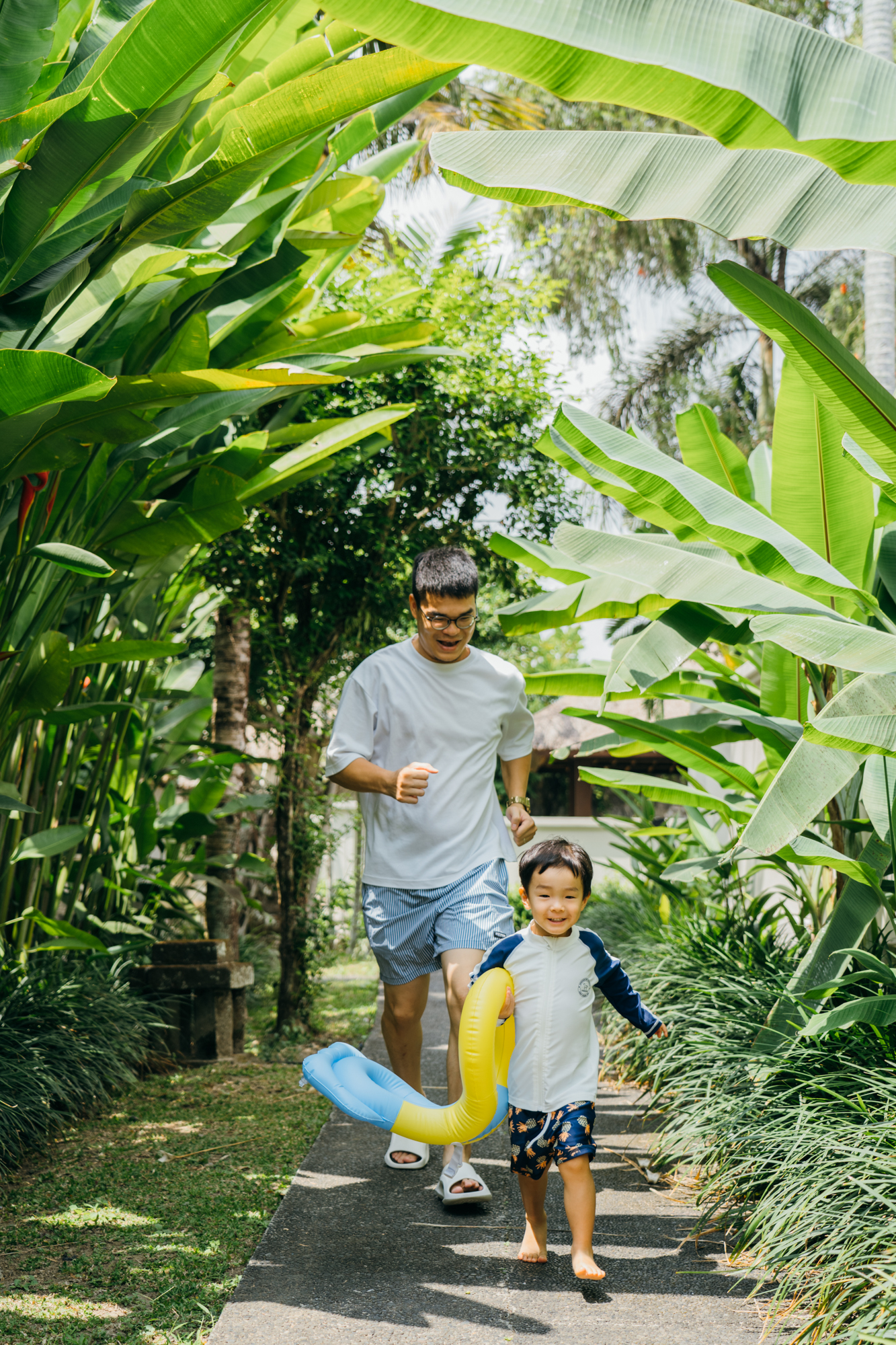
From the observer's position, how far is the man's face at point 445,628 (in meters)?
3.41

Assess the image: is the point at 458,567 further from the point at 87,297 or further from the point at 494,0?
the point at 494,0

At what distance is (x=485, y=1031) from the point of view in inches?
102

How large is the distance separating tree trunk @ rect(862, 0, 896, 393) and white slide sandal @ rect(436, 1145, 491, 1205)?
6.26m

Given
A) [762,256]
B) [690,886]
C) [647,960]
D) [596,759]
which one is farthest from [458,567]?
[762,256]

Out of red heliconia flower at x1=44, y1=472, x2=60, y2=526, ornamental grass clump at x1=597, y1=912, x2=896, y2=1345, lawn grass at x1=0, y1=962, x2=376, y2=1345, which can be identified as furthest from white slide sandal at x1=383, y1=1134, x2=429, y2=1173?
red heliconia flower at x1=44, y1=472, x2=60, y2=526

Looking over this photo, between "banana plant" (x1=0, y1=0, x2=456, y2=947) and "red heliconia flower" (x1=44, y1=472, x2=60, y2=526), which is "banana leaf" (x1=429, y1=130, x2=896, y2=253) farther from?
"red heliconia flower" (x1=44, y1=472, x2=60, y2=526)

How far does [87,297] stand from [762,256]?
1465cm

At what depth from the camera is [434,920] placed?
3420mm

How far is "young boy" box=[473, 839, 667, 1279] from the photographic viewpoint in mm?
2666

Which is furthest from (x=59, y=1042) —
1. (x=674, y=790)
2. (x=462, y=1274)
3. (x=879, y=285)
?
(x=879, y=285)

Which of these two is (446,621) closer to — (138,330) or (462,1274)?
(138,330)

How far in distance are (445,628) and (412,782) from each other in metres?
0.60

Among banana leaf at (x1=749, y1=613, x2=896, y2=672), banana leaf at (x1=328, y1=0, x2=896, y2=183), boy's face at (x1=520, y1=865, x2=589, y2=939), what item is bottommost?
boy's face at (x1=520, y1=865, x2=589, y2=939)

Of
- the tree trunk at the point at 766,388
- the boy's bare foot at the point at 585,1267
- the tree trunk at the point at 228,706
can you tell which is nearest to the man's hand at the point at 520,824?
the boy's bare foot at the point at 585,1267
